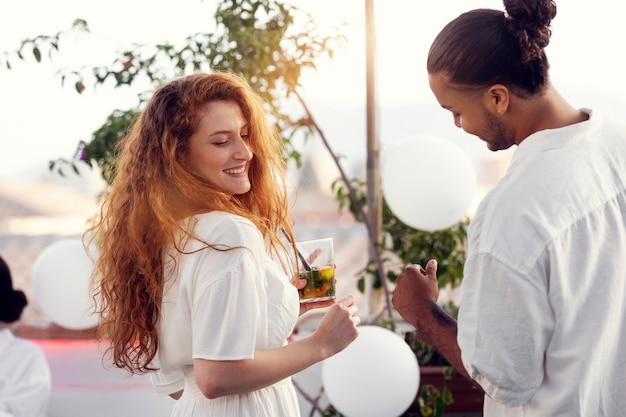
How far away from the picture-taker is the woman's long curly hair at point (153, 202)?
1.36 m

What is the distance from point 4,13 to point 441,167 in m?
1.85

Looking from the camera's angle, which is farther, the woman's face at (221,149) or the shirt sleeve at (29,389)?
the shirt sleeve at (29,389)

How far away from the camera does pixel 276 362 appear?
1322 mm

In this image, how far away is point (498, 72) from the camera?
1.17 metres

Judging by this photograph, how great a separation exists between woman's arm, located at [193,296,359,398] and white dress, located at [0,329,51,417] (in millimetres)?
1810

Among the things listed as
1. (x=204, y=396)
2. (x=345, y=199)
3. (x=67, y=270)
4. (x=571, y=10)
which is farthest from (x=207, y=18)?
(x=204, y=396)

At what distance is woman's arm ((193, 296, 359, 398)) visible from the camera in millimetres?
1266

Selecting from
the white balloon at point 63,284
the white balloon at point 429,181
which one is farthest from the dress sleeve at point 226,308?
the white balloon at point 63,284

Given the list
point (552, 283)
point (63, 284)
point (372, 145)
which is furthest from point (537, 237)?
point (63, 284)

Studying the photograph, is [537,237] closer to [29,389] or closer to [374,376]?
[374,376]

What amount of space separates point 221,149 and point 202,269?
0.23 metres

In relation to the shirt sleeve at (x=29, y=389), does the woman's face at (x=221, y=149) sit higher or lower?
higher

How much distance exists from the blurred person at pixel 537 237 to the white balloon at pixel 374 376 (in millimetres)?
1173

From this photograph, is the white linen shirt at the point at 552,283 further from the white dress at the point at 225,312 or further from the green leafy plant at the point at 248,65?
the green leafy plant at the point at 248,65
